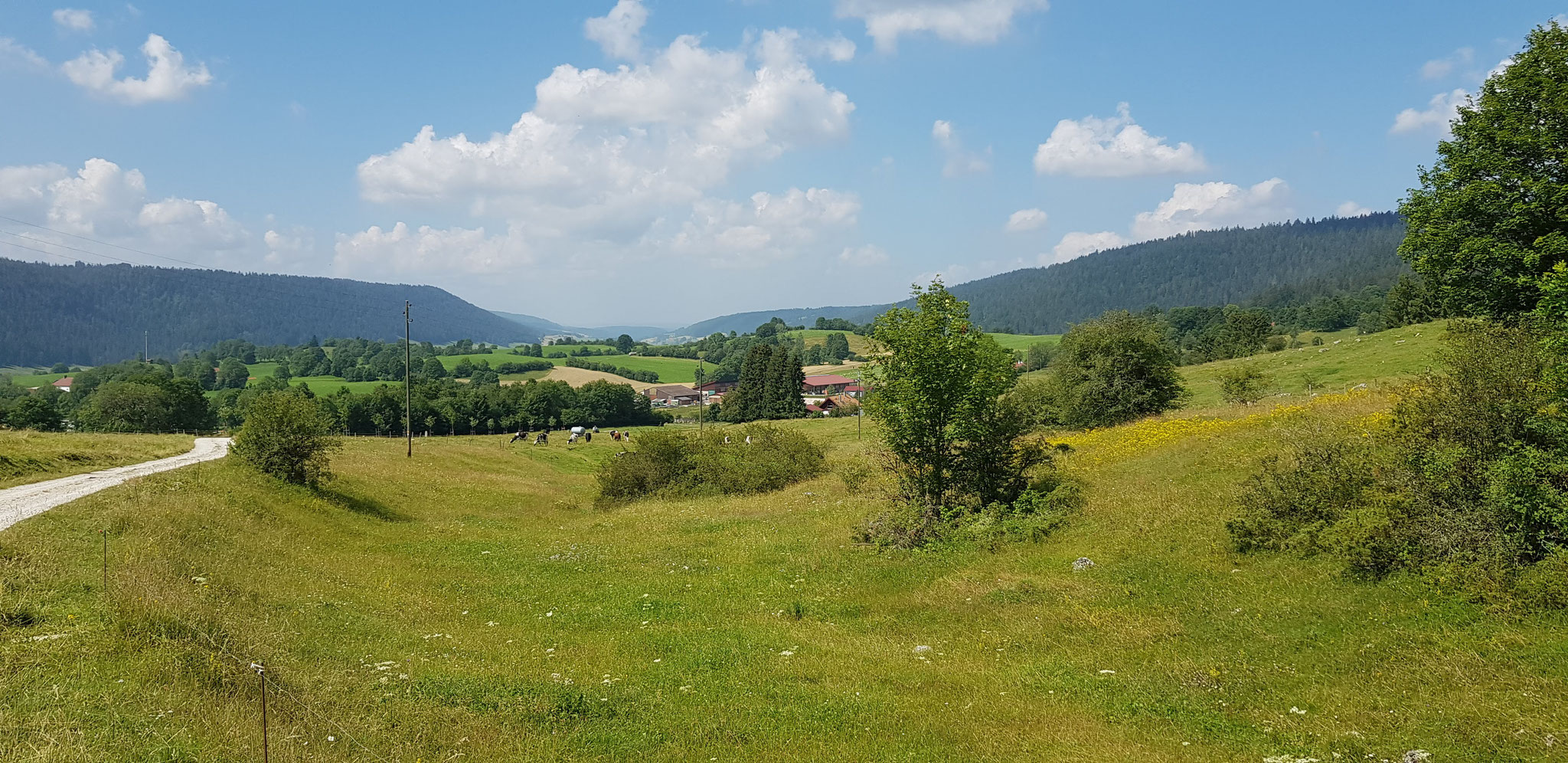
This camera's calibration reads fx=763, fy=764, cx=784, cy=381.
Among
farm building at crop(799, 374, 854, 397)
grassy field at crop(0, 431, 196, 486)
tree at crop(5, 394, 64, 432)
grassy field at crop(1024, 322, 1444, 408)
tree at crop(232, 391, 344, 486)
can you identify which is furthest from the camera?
farm building at crop(799, 374, 854, 397)

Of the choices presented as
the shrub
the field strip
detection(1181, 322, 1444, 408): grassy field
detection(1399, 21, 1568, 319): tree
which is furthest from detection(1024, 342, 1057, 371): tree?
the shrub

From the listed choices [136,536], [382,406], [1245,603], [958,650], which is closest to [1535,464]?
[1245,603]

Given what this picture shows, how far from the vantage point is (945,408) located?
22.6m

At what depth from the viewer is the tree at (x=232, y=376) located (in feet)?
593

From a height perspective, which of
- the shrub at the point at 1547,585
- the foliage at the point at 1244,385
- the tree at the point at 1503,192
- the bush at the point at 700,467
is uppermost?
the tree at the point at 1503,192

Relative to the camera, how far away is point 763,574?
788 inches

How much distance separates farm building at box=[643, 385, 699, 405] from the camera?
17375 cm

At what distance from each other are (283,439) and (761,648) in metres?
24.7

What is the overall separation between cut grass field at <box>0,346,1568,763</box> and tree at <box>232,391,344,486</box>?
653 centimetres

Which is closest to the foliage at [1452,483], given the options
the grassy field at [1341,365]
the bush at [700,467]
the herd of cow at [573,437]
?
the grassy field at [1341,365]

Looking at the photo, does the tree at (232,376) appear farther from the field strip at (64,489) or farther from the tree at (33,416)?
the field strip at (64,489)

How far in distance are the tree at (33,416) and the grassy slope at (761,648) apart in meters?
87.3

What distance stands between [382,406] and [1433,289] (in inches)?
4639

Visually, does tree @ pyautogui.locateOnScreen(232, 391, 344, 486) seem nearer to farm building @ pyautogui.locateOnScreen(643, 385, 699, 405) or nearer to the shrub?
the shrub
